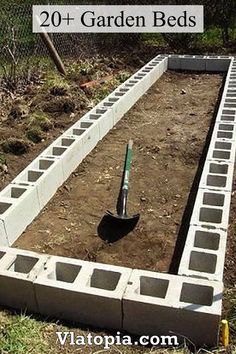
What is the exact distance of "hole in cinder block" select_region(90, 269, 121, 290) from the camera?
2822 millimetres

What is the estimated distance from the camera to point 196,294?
8.89 feet

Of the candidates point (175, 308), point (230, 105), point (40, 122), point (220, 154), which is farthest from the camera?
point (230, 105)

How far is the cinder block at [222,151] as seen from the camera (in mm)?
4373

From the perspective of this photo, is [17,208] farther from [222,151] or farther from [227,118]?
[227,118]

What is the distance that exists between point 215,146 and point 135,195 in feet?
3.77

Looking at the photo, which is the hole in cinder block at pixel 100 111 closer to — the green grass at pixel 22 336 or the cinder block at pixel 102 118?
the cinder block at pixel 102 118

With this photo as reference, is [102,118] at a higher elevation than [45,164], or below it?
higher

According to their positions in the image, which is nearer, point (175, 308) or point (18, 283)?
point (175, 308)

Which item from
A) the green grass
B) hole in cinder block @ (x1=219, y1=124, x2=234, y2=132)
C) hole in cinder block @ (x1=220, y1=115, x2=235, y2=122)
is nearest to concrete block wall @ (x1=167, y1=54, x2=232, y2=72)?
hole in cinder block @ (x1=220, y1=115, x2=235, y2=122)

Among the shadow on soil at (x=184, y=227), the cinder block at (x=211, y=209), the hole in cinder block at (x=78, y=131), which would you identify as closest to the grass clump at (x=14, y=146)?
the hole in cinder block at (x=78, y=131)

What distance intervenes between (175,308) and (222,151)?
7.84ft

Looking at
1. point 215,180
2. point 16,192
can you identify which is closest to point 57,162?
point 16,192

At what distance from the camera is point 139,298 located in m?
2.56

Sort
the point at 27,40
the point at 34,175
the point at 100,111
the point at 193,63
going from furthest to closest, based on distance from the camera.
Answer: the point at 193,63 → the point at 27,40 → the point at 100,111 → the point at 34,175
